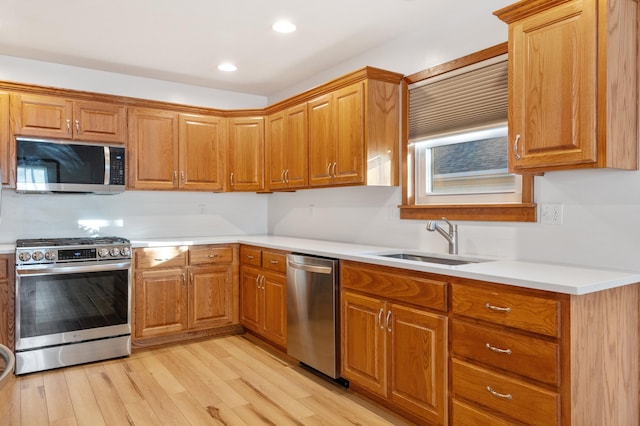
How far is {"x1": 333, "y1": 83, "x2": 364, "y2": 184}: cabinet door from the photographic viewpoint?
3.21m

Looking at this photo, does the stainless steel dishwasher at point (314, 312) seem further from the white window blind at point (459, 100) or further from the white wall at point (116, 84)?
the white wall at point (116, 84)

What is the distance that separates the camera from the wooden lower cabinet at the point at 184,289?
12.4ft

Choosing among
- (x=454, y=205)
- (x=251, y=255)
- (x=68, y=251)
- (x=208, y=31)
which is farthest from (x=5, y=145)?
(x=454, y=205)

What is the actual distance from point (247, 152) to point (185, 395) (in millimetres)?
2415

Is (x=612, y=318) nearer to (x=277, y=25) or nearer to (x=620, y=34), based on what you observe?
(x=620, y=34)

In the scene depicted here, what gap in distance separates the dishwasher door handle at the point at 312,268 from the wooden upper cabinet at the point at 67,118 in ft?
6.49

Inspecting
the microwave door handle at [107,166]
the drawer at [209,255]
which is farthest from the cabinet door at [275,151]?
the microwave door handle at [107,166]

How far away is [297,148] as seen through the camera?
394 cm

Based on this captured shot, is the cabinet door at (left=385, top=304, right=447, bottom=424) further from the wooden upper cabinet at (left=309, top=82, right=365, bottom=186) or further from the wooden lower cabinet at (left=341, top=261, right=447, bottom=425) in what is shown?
the wooden upper cabinet at (left=309, top=82, right=365, bottom=186)

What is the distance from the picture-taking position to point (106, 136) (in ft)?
12.9

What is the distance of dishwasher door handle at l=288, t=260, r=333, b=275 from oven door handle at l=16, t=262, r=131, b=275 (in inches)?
55.3

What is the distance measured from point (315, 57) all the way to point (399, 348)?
2.51m

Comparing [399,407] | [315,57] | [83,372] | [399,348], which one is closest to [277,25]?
[315,57]

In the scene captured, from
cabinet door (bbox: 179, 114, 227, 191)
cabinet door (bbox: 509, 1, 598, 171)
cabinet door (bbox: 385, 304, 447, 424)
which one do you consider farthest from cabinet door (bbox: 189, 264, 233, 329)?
cabinet door (bbox: 509, 1, 598, 171)
